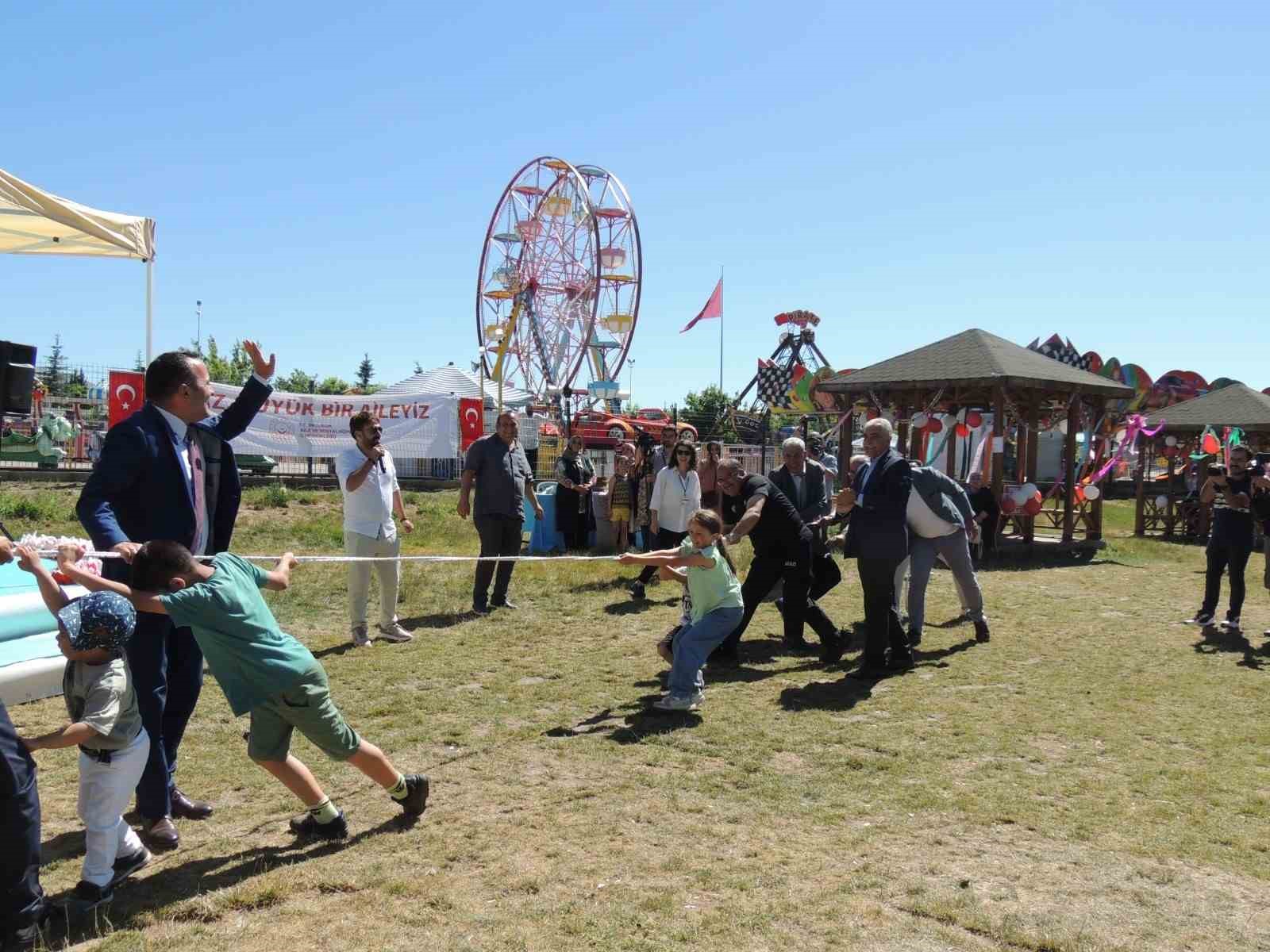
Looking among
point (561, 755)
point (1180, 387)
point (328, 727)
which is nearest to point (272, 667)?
point (328, 727)

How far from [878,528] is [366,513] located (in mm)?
3698

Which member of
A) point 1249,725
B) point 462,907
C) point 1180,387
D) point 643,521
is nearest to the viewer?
point 462,907

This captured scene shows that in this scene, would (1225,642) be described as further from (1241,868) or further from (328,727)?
(328,727)

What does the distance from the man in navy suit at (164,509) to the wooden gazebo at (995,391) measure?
1134 cm

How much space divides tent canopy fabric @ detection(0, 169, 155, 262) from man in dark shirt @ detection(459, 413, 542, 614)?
3425 millimetres

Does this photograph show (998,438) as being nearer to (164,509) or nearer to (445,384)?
(164,509)

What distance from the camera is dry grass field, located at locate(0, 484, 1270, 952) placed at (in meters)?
3.05

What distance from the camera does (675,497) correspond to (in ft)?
29.8

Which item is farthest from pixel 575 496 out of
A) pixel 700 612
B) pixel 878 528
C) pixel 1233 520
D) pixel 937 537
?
pixel 1233 520

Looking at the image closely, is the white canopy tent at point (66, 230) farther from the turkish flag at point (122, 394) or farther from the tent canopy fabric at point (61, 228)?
the turkish flag at point (122, 394)

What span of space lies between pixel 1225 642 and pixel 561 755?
237 inches

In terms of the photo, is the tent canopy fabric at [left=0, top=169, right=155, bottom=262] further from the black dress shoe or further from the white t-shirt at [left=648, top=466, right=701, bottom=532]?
the black dress shoe

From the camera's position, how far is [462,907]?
3133 mm

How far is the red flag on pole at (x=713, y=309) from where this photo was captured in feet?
111
